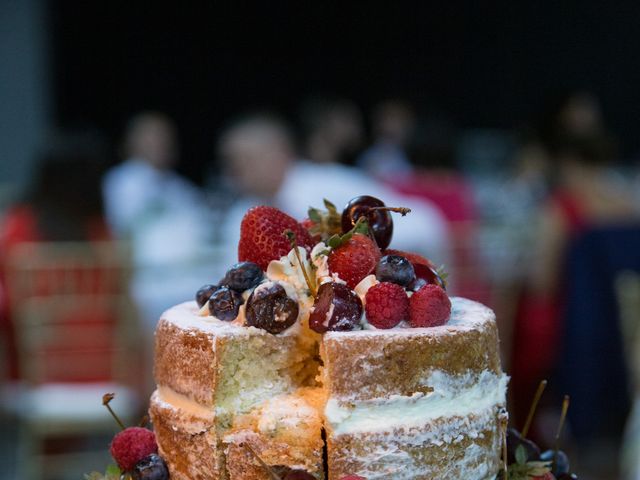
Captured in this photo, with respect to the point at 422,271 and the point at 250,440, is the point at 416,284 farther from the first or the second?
the point at 250,440

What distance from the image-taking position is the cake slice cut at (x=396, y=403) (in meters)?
1.15

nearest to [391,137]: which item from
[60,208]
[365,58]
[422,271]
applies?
[365,58]

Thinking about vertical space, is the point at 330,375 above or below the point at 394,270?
below

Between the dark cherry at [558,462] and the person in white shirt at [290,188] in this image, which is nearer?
the dark cherry at [558,462]

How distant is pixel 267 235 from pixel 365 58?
9.25 meters

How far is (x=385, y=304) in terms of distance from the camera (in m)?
1.18

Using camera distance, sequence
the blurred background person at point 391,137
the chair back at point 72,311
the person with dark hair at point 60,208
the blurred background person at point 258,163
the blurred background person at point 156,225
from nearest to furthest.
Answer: the chair back at point 72,311
the blurred background person at point 156,225
the person with dark hair at point 60,208
the blurred background person at point 258,163
the blurred background person at point 391,137

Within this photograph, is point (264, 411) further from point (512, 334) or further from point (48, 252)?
point (512, 334)

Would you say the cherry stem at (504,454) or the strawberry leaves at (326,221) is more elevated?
the strawberry leaves at (326,221)

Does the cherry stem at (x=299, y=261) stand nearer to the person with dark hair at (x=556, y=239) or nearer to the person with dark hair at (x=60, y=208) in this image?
the person with dark hair at (x=60, y=208)

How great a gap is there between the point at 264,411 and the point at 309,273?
20 cm

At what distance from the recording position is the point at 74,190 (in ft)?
12.8

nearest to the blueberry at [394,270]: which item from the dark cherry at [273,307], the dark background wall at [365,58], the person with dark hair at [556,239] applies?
the dark cherry at [273,307]

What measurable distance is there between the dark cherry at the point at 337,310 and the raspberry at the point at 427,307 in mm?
70
